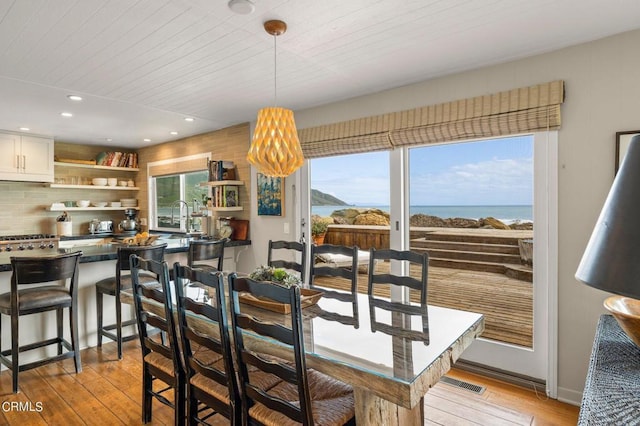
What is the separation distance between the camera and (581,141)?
2436 millimetres

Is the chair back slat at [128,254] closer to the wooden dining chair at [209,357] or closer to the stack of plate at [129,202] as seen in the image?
the wooden dining chair at [209,357]

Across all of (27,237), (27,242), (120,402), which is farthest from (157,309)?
(27,237)

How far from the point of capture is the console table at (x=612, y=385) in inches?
39.1

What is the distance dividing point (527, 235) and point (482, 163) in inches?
25.9

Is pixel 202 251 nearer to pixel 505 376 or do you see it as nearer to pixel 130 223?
pixel 505 376

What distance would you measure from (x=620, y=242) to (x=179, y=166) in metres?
5.68

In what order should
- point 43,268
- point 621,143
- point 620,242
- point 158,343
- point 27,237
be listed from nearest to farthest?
point 620,242
point 158,343
point 621,143
point 43,268
point 27,237

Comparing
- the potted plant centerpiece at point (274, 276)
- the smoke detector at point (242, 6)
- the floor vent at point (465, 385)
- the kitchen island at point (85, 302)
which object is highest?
the smoke detector at point (242, 6)

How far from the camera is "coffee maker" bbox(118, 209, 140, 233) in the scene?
239 inches

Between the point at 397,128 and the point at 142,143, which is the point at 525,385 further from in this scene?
the point at 142,143

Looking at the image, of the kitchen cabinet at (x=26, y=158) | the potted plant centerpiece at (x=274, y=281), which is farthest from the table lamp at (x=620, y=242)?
the kitchen cabinet at (x=26, y=158)

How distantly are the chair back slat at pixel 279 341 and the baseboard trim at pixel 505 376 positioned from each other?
6.66 ft

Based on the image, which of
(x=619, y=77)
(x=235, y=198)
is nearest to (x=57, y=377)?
(x=235, y=198)

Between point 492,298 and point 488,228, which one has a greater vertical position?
point 488,228
